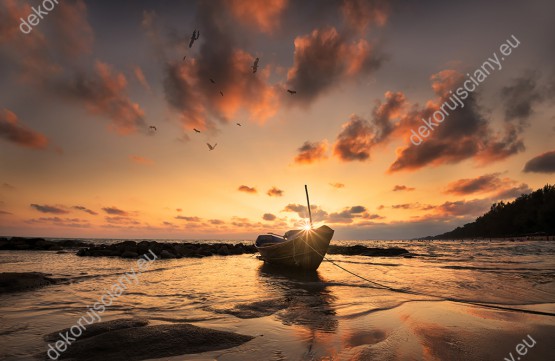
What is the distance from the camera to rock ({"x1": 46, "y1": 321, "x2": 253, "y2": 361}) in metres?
4.33

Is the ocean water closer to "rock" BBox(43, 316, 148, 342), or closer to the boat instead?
"rock" BBox(43, 316, 148, 342)

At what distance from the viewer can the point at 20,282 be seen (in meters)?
10.8

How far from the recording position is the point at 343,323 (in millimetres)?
6316

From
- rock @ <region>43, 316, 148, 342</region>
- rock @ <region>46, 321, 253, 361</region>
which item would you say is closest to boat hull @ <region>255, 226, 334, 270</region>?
rock @ <region>43, 316, 148, 342</region>

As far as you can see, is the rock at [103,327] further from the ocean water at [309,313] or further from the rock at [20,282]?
the rock at [20,282]

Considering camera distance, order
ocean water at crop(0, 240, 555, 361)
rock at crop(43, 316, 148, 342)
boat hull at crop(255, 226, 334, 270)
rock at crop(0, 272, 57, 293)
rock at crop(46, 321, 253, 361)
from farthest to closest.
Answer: boat hull at crop(255, 226, 334, 270) < rock at crop(0, 272, 57, 293) < rock at crop(43, 316, 148, 342) < ocean water at crop(0, 240, 555, 361) < rock at crop(46, 321, 253, 361)

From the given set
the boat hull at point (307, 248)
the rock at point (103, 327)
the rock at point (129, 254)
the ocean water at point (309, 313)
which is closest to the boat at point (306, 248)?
the boat hull at point (307, 248)

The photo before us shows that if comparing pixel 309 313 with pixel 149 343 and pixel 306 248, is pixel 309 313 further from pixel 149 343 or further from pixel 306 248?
pixel 306 248

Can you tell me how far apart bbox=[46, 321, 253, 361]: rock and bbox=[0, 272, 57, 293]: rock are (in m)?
8.11

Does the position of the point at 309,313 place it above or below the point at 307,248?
below

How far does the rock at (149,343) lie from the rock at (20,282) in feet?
26.6

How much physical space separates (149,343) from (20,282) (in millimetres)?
9973

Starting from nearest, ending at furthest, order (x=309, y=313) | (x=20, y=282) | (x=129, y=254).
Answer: (x=309, y=313) < (x=20, y=282) < (x=129, y=254)

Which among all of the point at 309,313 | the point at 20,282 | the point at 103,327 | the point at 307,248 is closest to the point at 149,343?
the point at 103,327
